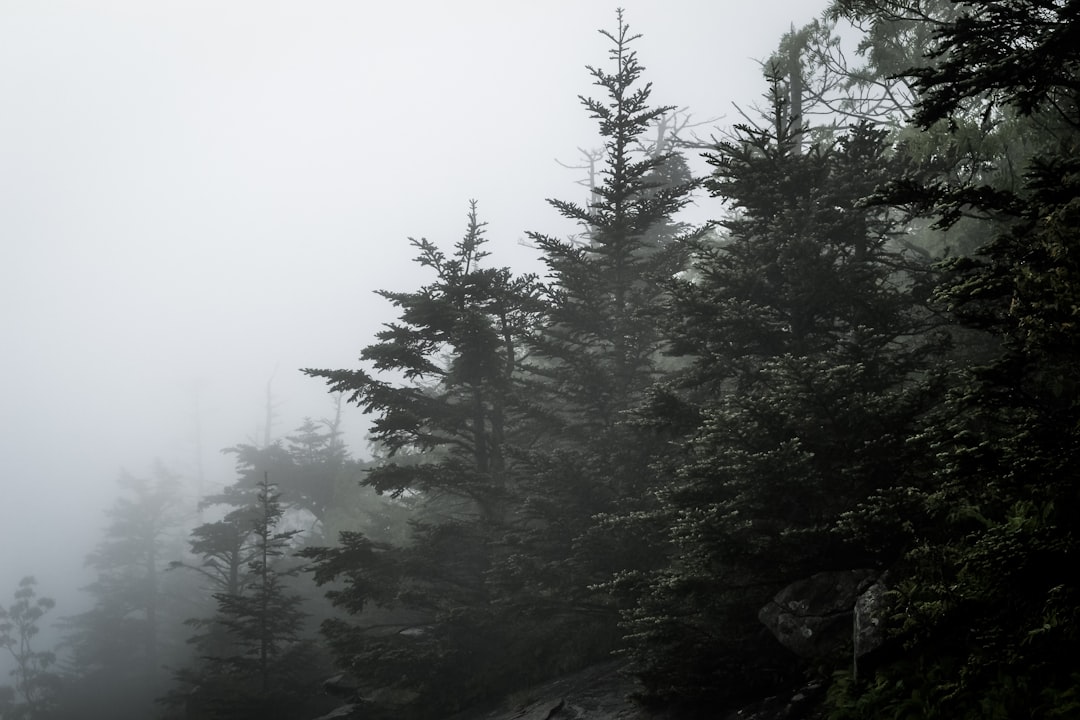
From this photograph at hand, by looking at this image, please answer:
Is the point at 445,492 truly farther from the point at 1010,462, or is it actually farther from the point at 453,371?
the point at 1010,462

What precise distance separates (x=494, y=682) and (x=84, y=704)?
4832 centimetres

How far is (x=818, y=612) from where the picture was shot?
8.20 metres

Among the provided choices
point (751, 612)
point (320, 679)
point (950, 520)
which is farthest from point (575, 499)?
point (320, 679)

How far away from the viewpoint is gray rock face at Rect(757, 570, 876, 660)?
7.96 m

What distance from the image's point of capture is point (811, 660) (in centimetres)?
816

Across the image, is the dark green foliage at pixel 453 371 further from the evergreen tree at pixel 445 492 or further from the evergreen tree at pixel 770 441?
the evergreen tree at pixel 770 441

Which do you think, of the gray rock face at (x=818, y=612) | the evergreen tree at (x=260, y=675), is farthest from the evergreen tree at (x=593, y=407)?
the evergreen tree at (x=260, y=675)

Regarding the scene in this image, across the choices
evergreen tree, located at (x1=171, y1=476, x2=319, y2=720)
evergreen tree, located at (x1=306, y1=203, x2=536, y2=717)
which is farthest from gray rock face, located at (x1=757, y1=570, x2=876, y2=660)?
evergreen tree, located at (x1=171, y1=476, x2=319, y2=720)

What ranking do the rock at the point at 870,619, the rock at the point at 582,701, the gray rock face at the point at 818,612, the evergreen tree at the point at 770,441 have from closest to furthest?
the rock at the point at 870,619 < the gray rock face at the point at 818,612 < the evergreen tree at the point at 770,441 < the rock at the point at 582,701

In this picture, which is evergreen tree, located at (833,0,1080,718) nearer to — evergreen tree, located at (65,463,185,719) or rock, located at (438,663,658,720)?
rock, located at (438,663,658,720)

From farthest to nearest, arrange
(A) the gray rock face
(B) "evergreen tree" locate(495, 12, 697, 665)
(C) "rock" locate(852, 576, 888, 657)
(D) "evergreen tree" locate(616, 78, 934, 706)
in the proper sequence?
(B) "evergreen tree" locate(495, 12, 697, 665) → (D) "evergreen tree" locate(616, 78, 934, 706) → (A) the gray rock face → (C) "rock" locate(852, 576, 888, 657)

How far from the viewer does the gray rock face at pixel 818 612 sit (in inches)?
313

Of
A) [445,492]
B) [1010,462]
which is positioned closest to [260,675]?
[445,492]

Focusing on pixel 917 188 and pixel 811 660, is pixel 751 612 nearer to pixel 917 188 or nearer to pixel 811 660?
pixel 811 660
